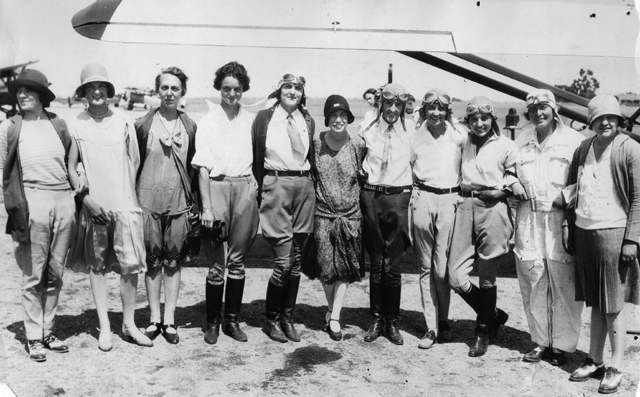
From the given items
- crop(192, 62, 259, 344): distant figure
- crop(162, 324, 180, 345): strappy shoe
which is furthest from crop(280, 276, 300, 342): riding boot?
crop(162, 324, 180, 345): strappy shoe

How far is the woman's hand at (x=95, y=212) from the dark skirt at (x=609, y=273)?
3256mm

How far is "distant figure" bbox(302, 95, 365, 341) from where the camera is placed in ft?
14.0

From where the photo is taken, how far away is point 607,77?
525 cm

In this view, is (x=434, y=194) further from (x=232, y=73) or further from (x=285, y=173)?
(x=232, y=73)

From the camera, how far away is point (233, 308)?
4.33 m

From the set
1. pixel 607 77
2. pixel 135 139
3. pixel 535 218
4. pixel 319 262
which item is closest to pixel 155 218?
pixel 135 139

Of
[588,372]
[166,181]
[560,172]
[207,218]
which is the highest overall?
[560,172]

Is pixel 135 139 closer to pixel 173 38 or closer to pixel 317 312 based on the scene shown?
pixel 173 38

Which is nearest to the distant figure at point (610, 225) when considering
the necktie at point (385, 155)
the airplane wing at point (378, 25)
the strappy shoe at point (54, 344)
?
the necktie at point (385, 155)

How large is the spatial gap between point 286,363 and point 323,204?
120cm

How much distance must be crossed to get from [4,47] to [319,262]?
270 centimetres

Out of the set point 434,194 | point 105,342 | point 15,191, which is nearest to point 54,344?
point 105,342

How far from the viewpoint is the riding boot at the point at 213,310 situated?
13.9ft

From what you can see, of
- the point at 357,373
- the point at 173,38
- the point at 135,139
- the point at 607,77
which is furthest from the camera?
the point at 607,77
